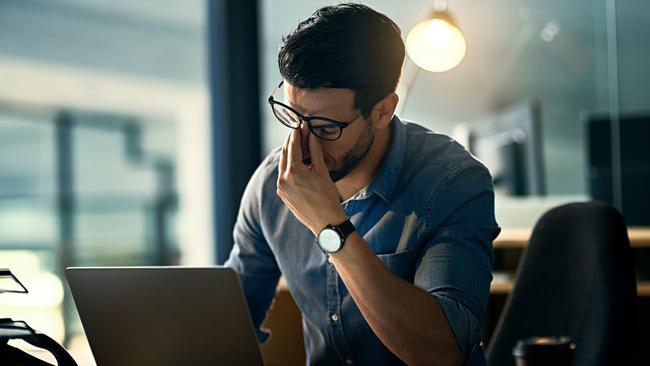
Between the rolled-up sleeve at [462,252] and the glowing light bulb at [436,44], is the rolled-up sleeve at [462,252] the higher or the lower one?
the lower one

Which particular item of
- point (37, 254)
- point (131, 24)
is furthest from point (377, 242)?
point (131, 24)

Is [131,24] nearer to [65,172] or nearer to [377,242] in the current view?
[65,172]

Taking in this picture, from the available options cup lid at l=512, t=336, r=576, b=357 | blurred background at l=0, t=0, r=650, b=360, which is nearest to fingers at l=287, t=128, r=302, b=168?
cup lid at l=512, t=336, r=576, b=357

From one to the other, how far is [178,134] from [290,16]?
0.71 m

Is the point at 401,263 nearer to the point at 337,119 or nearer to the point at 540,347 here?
the point at 337,119

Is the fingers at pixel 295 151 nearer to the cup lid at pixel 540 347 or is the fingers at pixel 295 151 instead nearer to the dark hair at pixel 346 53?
the dark hair at pixel 346 53

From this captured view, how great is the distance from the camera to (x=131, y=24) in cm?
378

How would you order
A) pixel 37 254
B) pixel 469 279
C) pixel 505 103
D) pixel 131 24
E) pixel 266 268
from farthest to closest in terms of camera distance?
1. pixel 505 103
2. pixel 131 24
3. pixel 37 254
4. pixel 266 268
5. pixel 469 279

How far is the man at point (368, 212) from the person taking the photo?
1521 mm

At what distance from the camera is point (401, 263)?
1714mm

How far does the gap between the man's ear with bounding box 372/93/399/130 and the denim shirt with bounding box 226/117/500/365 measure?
0.18ft

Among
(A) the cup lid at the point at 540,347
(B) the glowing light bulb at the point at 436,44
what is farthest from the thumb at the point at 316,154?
(B) the glowing light bulb at the point at 436,44

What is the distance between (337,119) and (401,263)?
11.7 inches

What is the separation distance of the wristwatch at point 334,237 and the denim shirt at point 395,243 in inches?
6.3
